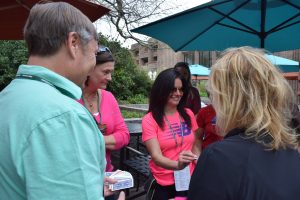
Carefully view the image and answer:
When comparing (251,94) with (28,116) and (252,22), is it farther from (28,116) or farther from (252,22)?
(252,22)

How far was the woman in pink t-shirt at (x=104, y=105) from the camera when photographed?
8.07 feet

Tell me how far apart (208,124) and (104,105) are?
41.4 inches

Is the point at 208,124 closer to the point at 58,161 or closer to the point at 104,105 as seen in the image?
the point at 104,105

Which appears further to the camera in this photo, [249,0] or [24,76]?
[249,0]

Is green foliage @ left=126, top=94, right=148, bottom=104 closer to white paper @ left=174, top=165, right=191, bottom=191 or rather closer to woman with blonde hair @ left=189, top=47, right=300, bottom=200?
white paper @ left=174, top=165, right=191, bottom=191

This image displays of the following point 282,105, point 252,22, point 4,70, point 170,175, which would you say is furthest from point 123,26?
point 282,105

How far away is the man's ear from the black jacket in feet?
1.99

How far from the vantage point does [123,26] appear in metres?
Answer: 11.2

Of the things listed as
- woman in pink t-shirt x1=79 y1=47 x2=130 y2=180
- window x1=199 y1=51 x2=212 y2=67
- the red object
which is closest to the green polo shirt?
woman in pink t-shirt x1=79 y1=47 x2=130 y2=180

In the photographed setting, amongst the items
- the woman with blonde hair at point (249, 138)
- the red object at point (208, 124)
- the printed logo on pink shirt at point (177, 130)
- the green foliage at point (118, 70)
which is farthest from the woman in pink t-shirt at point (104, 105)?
the green foliage at point (118, 70)

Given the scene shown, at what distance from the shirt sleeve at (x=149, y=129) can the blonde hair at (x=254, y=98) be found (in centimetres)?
118

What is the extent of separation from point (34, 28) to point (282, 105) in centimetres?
99

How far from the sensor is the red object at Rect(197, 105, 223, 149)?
306 centimetres

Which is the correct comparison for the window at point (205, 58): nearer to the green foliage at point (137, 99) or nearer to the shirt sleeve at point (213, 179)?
the green foliage at point (137, 99)
